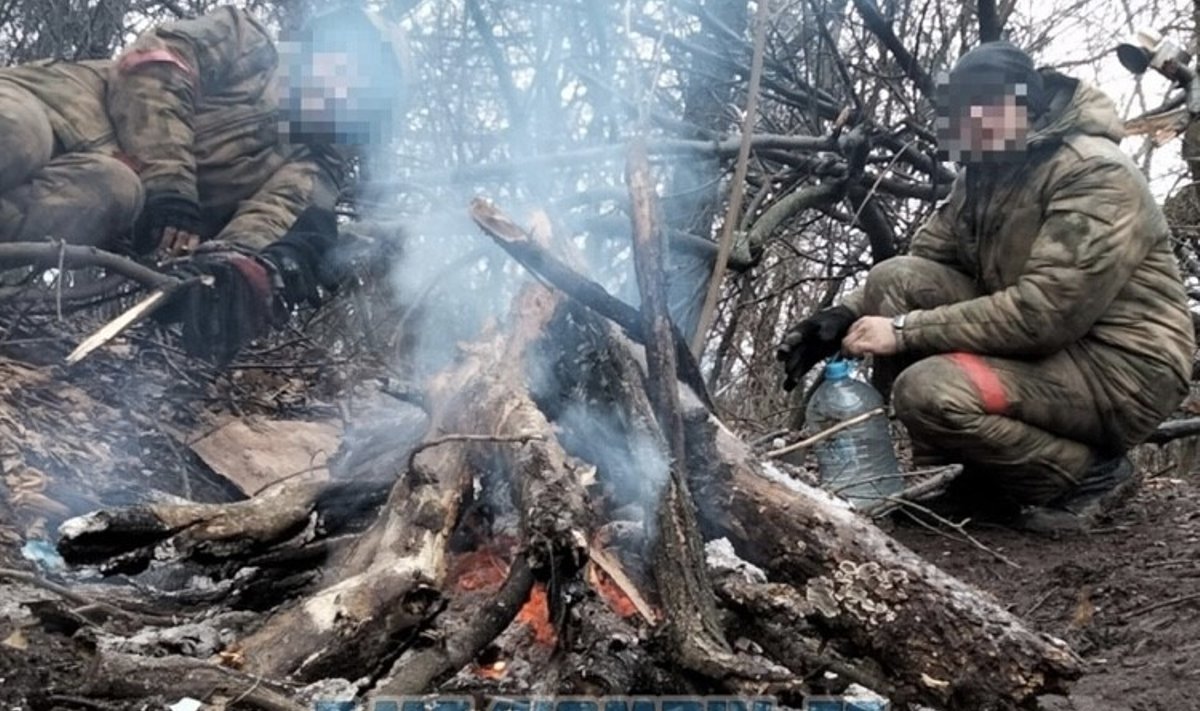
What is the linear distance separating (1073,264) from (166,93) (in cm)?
323

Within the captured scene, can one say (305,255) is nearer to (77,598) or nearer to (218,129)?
(218,129)

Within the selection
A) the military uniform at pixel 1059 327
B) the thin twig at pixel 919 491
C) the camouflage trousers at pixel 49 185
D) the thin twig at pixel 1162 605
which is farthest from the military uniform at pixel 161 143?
the thin twig at pixel 1162 605

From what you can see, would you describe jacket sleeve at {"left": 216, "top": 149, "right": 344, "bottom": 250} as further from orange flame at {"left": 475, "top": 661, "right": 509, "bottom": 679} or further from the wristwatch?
orange flame at {"left": 475, "top": 661, "right": 509, "bottom": 679}

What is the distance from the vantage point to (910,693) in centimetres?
172

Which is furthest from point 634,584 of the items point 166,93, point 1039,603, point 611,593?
point 166,93

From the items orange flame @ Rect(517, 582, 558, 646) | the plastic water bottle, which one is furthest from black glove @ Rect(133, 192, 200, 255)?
orange flame @ Rect(517, 582, 558, 646)

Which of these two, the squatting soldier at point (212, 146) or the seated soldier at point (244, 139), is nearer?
the squatting soldier at point (212, 146)

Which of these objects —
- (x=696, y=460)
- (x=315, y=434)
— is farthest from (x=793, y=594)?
(x=315, y=434)

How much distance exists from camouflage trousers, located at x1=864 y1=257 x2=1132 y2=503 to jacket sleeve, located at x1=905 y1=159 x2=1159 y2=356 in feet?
0.29

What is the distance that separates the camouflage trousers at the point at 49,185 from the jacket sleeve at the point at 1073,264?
295 centimetres

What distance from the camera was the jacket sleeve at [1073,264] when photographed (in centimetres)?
297

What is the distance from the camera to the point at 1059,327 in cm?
304

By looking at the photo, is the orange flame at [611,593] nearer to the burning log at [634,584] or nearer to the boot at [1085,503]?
the burning log at [634,584]

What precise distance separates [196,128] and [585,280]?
8.52 ft
